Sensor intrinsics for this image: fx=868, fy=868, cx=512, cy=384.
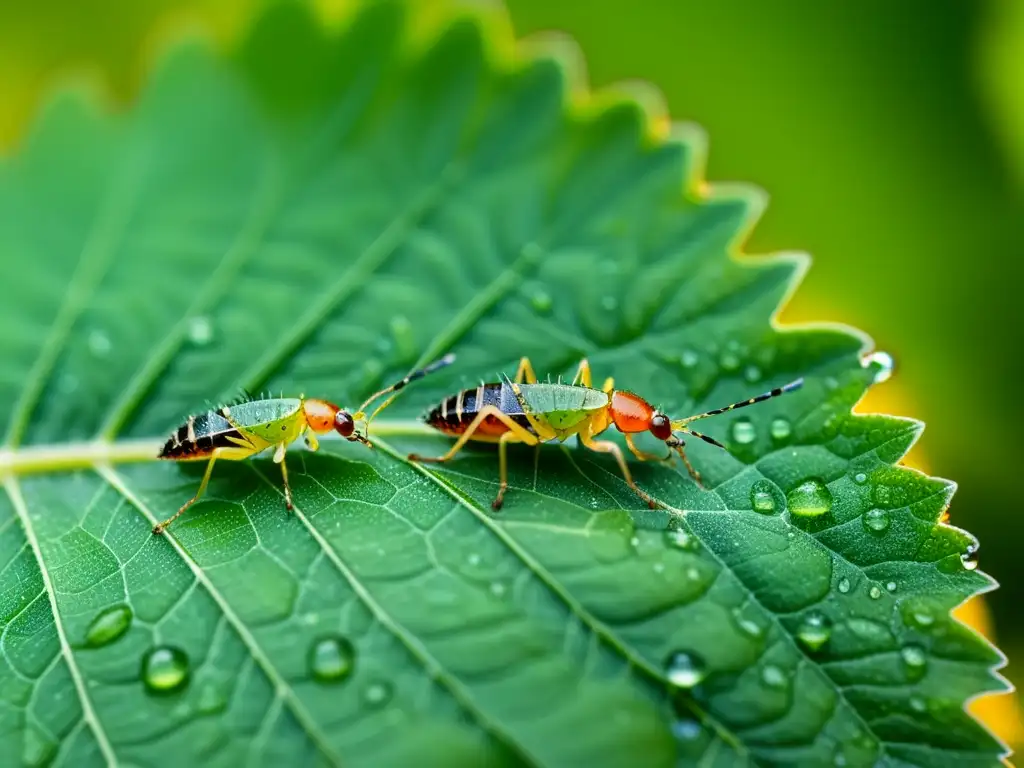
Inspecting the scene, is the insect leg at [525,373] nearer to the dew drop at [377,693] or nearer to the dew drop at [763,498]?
the dew drop at [763,498]

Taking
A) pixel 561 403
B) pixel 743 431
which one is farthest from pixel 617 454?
pixel 743 431

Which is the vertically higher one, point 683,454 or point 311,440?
point 311,440

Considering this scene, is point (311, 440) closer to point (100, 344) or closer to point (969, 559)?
point (100, 344)

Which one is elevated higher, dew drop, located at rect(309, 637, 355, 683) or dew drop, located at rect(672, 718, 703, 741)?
dew drop, located at rect(309, 637, 355, 683)

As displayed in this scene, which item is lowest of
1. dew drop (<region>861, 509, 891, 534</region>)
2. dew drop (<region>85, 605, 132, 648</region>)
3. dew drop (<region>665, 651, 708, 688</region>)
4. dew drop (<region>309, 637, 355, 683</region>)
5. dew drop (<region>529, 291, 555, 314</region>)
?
dew drop (<region>665, 651, 708, 688</region>)

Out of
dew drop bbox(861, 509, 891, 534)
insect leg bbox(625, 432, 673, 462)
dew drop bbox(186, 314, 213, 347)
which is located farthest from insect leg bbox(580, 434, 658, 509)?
dew drop bbox(186, 314, 213, 347)

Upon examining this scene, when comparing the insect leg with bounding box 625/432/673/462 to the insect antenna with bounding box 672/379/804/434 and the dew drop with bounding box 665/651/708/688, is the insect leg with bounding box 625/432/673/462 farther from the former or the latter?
the dew drop with bounding box 665/651/708/688
